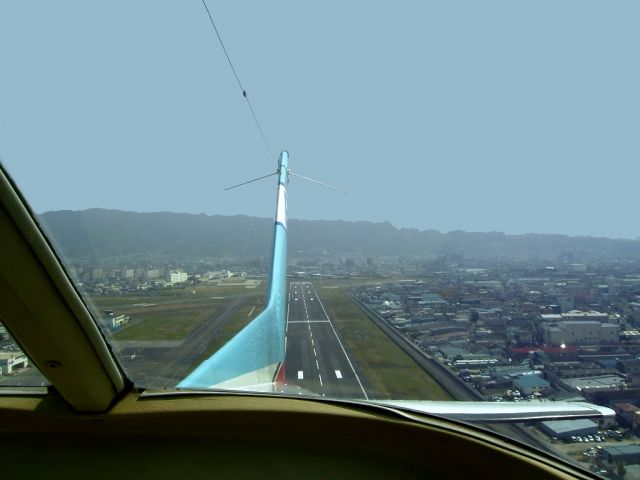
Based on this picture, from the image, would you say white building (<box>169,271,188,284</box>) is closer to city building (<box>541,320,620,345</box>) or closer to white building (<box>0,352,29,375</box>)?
white building (<box>0,352,29,375</box>)

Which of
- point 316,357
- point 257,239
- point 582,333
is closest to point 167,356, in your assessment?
point 316,357

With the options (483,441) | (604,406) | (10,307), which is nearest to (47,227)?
(10,307)

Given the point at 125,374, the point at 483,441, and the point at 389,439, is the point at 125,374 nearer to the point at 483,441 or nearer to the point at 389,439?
the point at 389,439

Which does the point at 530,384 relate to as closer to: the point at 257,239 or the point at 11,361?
the point at 11,361

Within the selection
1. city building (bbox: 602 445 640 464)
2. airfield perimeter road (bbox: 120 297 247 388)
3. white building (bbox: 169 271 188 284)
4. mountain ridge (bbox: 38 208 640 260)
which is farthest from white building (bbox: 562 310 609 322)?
mountain ridge (bbox: 38 208 640 260)

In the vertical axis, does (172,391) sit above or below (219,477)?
above
